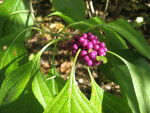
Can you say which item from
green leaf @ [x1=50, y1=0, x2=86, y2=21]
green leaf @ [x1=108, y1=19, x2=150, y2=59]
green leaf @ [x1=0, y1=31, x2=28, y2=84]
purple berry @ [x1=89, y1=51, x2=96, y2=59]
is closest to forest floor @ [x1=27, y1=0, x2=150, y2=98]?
green leaf @ [x1=50, y1=0, x2=86, y2=21]

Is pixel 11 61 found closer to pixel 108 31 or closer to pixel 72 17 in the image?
pixel 72 17

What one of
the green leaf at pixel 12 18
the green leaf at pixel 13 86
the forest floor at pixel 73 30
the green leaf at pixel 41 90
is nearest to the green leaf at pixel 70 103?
the green leaf at pixel 41 90

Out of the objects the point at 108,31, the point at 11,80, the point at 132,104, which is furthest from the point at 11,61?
the point at 132,104

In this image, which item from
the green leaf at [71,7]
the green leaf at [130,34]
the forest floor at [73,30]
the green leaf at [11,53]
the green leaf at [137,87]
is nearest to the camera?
the green leaf at [137,87]

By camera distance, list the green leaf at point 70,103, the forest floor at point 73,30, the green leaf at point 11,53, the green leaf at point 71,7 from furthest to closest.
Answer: the forest floor at point 73,30
the green leaf at point 71,7
the green leaf at point 11,53
the green leaf at point 70,103

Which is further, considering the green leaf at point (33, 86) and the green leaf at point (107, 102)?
the green leaf at point (107, 102)

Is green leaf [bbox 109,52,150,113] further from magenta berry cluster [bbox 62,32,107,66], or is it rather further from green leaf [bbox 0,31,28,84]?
green leaf [bbox 0,31,28,84]

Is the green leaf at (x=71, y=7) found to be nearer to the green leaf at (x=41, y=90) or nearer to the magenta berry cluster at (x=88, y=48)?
the magenta berry cluster at (x=88, y=48)
